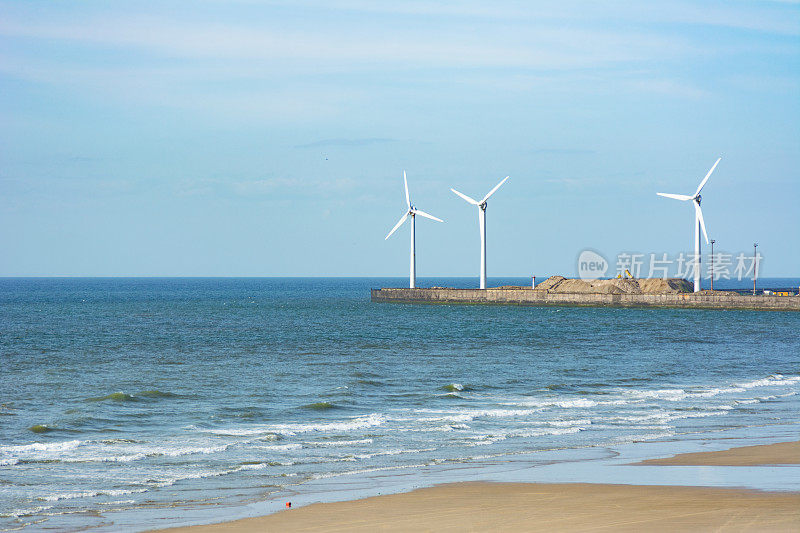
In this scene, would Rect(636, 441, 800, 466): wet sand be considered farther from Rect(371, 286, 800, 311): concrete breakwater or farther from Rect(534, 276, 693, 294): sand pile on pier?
Rect(534, 276, 693, 294): sand pile on pier

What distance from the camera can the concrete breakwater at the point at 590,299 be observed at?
393 feet

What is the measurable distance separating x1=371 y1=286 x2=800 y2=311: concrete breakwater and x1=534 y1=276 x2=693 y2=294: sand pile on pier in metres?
3.87

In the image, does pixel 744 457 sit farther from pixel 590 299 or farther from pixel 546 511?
pixel 590 299

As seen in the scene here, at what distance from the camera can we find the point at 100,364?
49875 millimetres

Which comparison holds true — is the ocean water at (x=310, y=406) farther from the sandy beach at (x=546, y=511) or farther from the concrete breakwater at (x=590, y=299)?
the concrete breakwater at (x=590, y=299)

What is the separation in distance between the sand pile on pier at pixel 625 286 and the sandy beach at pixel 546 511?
416 feet

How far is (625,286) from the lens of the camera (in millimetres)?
144375

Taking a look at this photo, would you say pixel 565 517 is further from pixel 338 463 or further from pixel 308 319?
pixel 308 319

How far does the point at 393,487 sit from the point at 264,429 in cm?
973

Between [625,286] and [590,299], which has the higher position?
[625,286]

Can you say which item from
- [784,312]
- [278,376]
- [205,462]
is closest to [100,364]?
[278,376]

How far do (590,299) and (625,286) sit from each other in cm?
806

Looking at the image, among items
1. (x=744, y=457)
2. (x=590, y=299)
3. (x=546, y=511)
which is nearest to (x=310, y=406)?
(x=744, y=457)

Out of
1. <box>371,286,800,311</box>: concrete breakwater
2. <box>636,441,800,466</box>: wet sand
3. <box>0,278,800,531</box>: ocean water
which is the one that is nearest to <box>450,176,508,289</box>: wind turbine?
<box>371,286,800,311</box>: concrete breakwater
